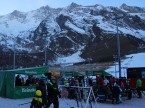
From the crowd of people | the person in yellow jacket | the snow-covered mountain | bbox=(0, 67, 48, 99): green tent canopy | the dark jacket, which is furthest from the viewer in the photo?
the snow-covered mountain

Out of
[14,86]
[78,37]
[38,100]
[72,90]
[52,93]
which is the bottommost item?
[72,90]

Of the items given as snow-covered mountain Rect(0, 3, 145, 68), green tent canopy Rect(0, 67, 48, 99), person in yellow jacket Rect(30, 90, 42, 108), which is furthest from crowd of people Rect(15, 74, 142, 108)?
snow-covered mountain Rect(0, 3, 145, 68)

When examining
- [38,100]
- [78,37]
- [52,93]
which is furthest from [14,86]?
[78,37]

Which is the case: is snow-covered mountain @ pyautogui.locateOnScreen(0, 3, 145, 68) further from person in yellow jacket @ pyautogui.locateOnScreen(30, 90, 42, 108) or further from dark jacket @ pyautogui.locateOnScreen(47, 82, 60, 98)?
person in yellow jacket @ pyautogui.locateOnScreen(30, 90, 42, 108)

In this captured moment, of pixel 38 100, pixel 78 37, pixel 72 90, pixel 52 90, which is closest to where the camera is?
pixel 38 100

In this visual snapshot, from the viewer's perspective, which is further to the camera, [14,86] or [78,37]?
[78,37]

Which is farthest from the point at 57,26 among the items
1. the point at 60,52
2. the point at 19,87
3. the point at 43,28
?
the point at 19,87

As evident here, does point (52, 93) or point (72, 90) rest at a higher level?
point (52, 93)

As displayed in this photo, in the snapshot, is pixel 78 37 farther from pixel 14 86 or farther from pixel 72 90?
pixel 72 90

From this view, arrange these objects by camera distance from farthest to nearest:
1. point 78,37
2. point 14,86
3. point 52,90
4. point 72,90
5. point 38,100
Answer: point 78,37 < point 14,86 < point 72,90 < point 52,90 < point 38,100

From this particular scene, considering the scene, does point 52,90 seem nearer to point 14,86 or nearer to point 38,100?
point 38,100

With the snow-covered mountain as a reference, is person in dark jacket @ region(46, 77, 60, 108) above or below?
below

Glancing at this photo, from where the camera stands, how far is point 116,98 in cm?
2144

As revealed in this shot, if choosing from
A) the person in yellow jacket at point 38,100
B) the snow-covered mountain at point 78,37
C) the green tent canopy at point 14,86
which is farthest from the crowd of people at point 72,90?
the snow-covered mountain at point 78,37
